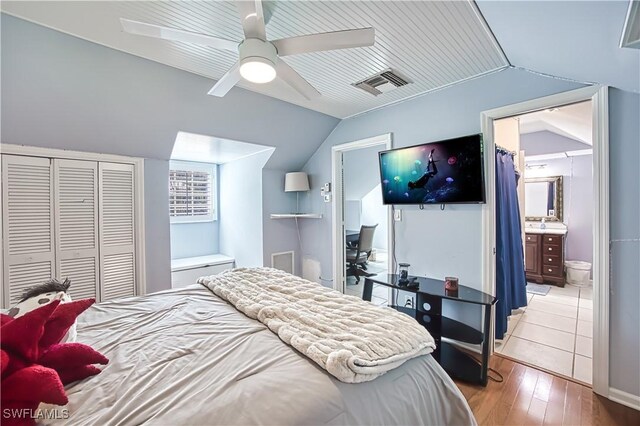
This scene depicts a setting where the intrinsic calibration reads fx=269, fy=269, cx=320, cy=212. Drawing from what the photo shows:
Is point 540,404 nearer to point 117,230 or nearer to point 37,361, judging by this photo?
point 37,361

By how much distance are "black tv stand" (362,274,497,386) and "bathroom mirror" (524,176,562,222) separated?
11.6 feet

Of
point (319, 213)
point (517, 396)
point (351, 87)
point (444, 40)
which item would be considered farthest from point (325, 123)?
point (517, 396)

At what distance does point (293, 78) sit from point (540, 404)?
2734mm

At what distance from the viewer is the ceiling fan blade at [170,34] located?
51.9 inches

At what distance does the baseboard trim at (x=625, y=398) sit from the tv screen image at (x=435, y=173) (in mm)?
1536

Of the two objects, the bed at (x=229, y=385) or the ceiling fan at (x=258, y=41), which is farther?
the ceiling fan at (x=258, y=41)

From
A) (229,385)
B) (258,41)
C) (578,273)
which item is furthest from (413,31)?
(578,273)

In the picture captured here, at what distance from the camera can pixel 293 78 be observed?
1722mm

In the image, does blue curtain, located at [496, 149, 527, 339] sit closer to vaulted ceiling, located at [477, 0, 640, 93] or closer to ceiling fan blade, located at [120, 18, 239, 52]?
vaulted ceiling, located at [477, 0, 640, 93]

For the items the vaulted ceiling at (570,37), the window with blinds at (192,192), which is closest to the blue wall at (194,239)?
the window with blinds at (192,192)

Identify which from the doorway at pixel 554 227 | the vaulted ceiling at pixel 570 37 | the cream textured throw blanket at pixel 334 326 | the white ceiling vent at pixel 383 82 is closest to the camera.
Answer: the cream textured throw blanket at pixel 334 326

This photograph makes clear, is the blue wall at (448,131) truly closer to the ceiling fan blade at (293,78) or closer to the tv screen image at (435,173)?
the tv screen image at (435,173)

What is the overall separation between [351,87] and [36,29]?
2332mm

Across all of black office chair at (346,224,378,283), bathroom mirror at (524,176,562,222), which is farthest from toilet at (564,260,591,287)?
black office chair at (346,224,378,283)
